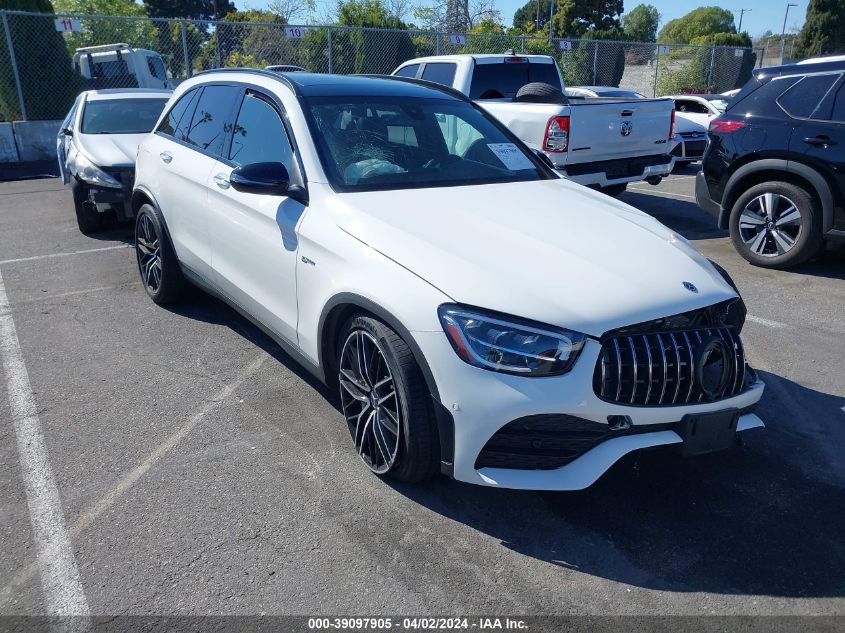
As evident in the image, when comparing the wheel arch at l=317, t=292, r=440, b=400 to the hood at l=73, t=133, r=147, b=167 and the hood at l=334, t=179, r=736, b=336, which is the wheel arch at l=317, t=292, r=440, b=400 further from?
the hood at l=73, t=133, r=147, b=167

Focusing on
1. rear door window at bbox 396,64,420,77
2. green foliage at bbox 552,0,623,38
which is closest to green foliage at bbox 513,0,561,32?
green foliage at bbox 552,0,623,38

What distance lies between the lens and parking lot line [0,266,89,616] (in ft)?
8.93

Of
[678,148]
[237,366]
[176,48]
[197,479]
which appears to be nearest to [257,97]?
[237,366]

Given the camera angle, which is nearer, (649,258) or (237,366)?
(649,258)

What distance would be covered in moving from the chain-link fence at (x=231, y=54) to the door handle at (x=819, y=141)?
1187 cm

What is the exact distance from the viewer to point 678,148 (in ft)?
41.0

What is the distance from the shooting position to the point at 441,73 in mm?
9914

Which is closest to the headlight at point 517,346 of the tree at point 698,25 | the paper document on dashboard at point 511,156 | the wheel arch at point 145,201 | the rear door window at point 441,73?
the paper document on dashboard at point 511,156

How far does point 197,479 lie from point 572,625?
6.04 feet

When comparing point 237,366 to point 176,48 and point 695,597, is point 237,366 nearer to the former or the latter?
point 695,597

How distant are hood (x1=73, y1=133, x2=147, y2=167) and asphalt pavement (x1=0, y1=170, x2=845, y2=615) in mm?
3689

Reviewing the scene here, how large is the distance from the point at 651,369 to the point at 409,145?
2003 millimetres

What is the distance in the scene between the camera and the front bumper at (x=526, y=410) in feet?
9.21

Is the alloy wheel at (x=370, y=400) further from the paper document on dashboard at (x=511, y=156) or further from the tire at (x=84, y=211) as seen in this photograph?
the tire at (x=84, y=211)
